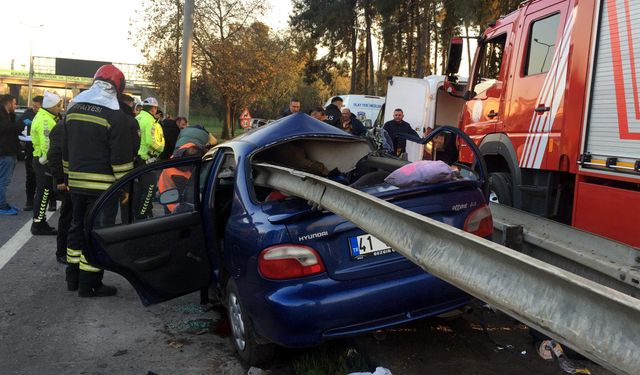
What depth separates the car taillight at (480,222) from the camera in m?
3.48

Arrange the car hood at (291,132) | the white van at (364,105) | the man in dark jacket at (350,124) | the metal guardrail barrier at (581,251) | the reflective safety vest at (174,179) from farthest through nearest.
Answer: the white van at (364,105) < the man in dark jacket at (350,124) < the reflective safety vest at (174,179) < the car hood at (291,132) < the metal guardrail barrier at (581,251)

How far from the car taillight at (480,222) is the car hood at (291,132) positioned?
1.21 meters

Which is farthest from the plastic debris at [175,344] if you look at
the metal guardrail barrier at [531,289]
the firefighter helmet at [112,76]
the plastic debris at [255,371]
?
the firefighter helmet at [112,76]

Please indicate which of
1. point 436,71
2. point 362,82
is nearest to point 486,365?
point 436,71

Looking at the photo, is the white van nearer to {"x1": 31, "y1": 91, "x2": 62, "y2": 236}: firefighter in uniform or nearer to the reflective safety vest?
{"x1": 31, "y1": 91, "x2": 62, "y2": 236}: firefighter in uniform

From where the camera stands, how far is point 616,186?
4.01 meters

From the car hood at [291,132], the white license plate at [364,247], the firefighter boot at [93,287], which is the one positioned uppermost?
the car hood at [291,132]

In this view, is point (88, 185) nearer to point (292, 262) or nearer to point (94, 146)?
point (94, 146)

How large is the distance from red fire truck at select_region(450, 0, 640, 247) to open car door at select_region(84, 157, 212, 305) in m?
2.98

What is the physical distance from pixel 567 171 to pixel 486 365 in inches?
76.7

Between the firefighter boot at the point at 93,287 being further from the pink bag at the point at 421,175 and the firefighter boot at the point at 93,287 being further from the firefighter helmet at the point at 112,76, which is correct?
the pink bag at the point at 421,175

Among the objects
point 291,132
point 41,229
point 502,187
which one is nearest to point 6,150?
point 41,229

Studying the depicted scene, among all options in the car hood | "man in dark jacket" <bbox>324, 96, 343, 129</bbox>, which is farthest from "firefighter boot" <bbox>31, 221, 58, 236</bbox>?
"man in dark jacket" <bbox>324, 96, 343, 129</bbox>

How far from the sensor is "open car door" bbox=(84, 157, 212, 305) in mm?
4066
